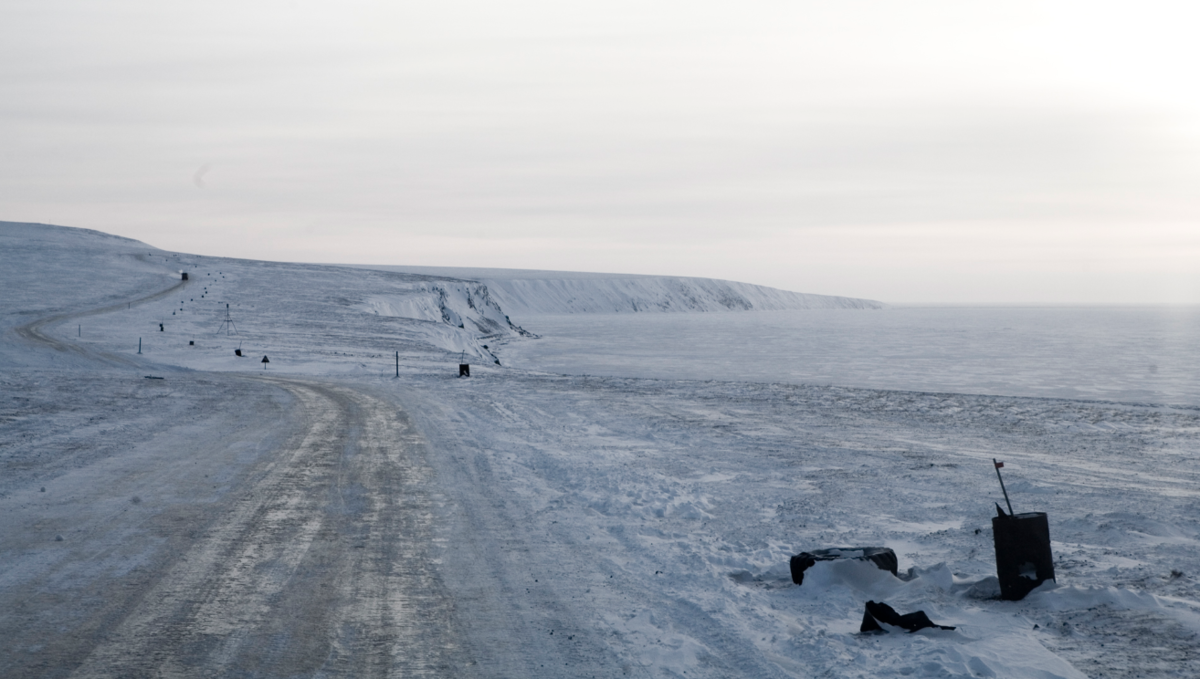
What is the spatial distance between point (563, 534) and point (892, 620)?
4195 mm

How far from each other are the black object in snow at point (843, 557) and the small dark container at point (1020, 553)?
105 centimetres

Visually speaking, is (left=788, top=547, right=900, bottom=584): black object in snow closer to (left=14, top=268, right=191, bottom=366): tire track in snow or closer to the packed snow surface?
the packed snow surface

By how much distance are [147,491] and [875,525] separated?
9898 millimetres

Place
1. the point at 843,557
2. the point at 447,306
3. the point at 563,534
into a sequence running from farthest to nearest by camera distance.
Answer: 1. the point at 447,306
2. the point at 563,534
3. the point at 843,557

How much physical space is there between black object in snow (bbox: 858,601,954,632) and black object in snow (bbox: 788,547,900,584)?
1385mm

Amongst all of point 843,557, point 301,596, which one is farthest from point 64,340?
point 843,557

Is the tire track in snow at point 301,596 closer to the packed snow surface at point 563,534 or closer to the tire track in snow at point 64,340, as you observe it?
the packed snow surface at point 563,534

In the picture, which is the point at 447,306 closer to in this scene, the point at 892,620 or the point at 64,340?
the point at 64,340

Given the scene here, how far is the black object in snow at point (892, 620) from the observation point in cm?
679

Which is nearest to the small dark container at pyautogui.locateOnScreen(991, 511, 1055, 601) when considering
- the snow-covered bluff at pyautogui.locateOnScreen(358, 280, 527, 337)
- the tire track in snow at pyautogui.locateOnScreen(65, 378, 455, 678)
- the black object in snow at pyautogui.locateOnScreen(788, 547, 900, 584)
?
the black object in snow at pyautogui.locateOnScreen(788, 547, 900, 584)

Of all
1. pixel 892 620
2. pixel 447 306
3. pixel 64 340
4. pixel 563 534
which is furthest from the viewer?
pixel 447 306

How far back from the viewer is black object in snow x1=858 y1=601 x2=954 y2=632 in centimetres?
679

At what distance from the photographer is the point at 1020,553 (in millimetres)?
7762

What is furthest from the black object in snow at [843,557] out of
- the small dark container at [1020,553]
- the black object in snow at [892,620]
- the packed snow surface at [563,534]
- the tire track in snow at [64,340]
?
the tire track in snow at [64,340]
